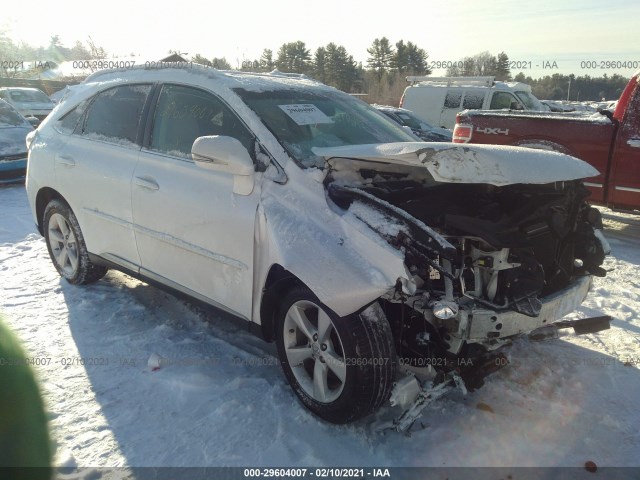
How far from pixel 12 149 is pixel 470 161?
9577 mm

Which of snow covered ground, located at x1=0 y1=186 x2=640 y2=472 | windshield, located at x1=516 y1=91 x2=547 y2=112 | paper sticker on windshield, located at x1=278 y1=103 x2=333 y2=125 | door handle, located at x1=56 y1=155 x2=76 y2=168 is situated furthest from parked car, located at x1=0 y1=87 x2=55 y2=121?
paper sticker on windshield, located at x1=278 y1=103 x2=333 y2=125

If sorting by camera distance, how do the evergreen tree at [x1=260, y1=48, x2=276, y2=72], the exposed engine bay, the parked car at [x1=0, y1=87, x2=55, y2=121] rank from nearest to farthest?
the exposed engine bay < the parked car at [x1=0, y1=87, x2=55, y2=121] < the evergreen tree at [x1=260, y1=48, x2=276, y2=72]

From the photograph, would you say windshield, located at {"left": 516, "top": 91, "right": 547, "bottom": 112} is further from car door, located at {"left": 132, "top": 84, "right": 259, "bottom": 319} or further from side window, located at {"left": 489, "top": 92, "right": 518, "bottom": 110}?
car door, located at {"left": 132, "top": 84, "right": 259, "bottom": 319}

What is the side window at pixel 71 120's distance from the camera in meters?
4.29

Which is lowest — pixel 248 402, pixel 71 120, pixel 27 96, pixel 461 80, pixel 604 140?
pixel 248 402

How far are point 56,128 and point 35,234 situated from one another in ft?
7.86

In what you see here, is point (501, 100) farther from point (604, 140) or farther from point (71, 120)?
point (71, 120)

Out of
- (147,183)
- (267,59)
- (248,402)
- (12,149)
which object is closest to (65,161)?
(147,183)

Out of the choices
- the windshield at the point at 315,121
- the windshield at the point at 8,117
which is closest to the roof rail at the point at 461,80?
the windshield at the point at 8,117

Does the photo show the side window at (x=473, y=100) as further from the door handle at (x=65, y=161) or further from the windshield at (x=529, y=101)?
the door handle at (x=65, y=161)

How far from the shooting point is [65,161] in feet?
13.7

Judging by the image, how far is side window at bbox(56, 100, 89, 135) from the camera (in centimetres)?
429

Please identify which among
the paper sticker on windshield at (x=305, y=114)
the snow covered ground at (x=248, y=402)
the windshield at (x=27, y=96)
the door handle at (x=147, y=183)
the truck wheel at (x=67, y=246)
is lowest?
the snow covered ground at (x=248, y=402)

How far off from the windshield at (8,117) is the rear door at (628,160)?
1086cm
